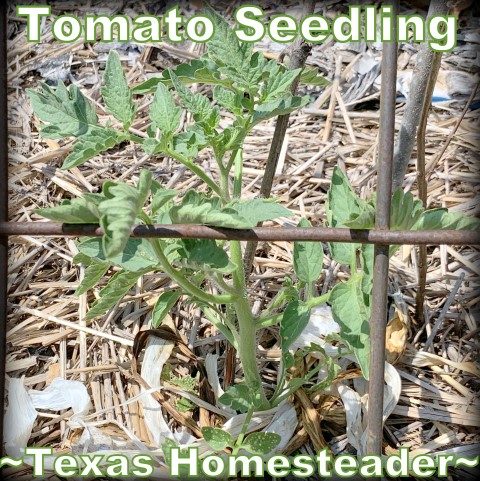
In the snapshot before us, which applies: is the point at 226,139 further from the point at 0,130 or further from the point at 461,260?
the point at 461,260

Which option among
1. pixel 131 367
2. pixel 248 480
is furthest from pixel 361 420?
pixel 131 367

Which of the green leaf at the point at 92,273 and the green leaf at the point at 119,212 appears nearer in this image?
the green leaf at the point at 119,212

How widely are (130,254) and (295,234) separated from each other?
0.81ft

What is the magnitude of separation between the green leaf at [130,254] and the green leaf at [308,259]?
21cm

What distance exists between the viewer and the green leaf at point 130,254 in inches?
32.7

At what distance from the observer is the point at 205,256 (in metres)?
0.78

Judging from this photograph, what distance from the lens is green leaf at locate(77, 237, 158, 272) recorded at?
0.83 m

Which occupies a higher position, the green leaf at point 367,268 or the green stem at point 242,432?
the green leaf at point 367,268

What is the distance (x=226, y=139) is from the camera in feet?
2.99

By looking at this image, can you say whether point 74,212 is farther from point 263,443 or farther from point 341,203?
point 263,443

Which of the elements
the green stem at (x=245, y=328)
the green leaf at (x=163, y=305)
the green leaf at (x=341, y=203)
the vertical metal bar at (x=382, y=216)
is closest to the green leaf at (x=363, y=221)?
the vertical metal bar at (x=382, y=216)

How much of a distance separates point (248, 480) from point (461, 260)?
2.02ft

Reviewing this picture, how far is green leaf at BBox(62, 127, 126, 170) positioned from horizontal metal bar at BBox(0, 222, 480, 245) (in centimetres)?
11

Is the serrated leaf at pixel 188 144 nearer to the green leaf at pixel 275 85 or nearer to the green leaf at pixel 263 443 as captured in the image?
the green leaf at pixel 275 85
